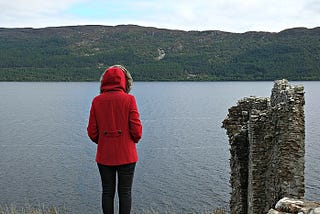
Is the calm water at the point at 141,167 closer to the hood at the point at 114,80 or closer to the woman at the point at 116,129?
the woman at the point at 116,129

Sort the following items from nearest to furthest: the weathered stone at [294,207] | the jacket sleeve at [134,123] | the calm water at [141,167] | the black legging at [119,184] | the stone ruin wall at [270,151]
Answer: the weathered stone at [294,207] → the jacket sleeve at [134,123] → the black legging at [119,184] → the stone ruin wall at [270,151] → the calm water at [141,167]

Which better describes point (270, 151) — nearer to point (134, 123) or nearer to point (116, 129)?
point (134, 123)

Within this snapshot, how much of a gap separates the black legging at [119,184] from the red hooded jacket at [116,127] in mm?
135

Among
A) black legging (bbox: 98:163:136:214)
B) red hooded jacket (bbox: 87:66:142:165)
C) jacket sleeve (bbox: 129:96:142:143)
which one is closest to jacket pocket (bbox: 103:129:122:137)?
red hooded jacket (bbox: 87:66:142:165)

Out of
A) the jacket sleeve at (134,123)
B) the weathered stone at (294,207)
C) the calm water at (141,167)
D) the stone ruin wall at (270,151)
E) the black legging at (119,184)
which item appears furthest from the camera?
the calm water at (141,167)

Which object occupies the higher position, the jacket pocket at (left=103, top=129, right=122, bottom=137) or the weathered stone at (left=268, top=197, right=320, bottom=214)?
the jacket pocket at (left=103, top=129, right=122, bottom=137)

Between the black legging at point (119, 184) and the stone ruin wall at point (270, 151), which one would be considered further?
the stone ruin wall at point (270, 151)

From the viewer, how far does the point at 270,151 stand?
8078mm

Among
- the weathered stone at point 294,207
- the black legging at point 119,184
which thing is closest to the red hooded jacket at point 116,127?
the black legging at point 119,184

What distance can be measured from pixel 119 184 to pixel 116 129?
0.85m

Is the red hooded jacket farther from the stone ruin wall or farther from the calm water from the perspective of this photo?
the calm water

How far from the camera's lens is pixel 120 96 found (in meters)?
6.74

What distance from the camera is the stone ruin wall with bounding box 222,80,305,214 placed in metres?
7.17

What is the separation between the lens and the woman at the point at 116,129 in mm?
6684
